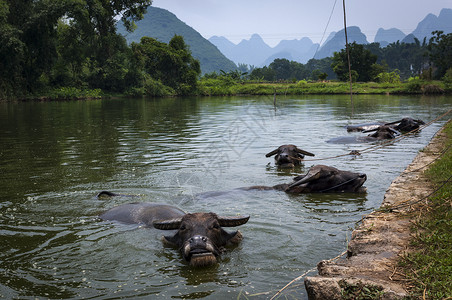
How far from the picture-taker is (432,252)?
3.71 meters

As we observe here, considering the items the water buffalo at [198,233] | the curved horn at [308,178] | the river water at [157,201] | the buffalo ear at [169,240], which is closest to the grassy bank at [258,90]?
the river water at [157,201]

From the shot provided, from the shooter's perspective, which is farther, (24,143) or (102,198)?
(24,143)

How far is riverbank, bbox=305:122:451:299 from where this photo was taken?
3.21 m

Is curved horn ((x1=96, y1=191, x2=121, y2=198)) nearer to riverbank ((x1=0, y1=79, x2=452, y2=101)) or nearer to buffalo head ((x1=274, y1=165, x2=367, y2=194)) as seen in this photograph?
buffalo head ((x1=274, y1=165, x2=367, y2=194))

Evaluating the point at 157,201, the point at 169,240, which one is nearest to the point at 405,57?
the point at 157,201

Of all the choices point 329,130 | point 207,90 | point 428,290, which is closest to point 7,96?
point 207,90

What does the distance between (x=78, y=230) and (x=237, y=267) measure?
254 cm

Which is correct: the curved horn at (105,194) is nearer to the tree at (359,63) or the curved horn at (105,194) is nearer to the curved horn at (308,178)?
the curved horn at (308,178)

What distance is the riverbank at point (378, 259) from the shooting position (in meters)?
3.21

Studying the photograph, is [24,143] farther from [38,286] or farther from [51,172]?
[38,286]

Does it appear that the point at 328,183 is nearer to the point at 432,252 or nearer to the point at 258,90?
the point at 432,252

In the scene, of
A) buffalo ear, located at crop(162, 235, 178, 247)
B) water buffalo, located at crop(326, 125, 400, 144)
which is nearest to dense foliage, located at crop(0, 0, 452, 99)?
water buffalo, located at crop(326, 125, 400, 144)

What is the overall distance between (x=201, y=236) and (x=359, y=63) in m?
71.5

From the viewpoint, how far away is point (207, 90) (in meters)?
68.9
